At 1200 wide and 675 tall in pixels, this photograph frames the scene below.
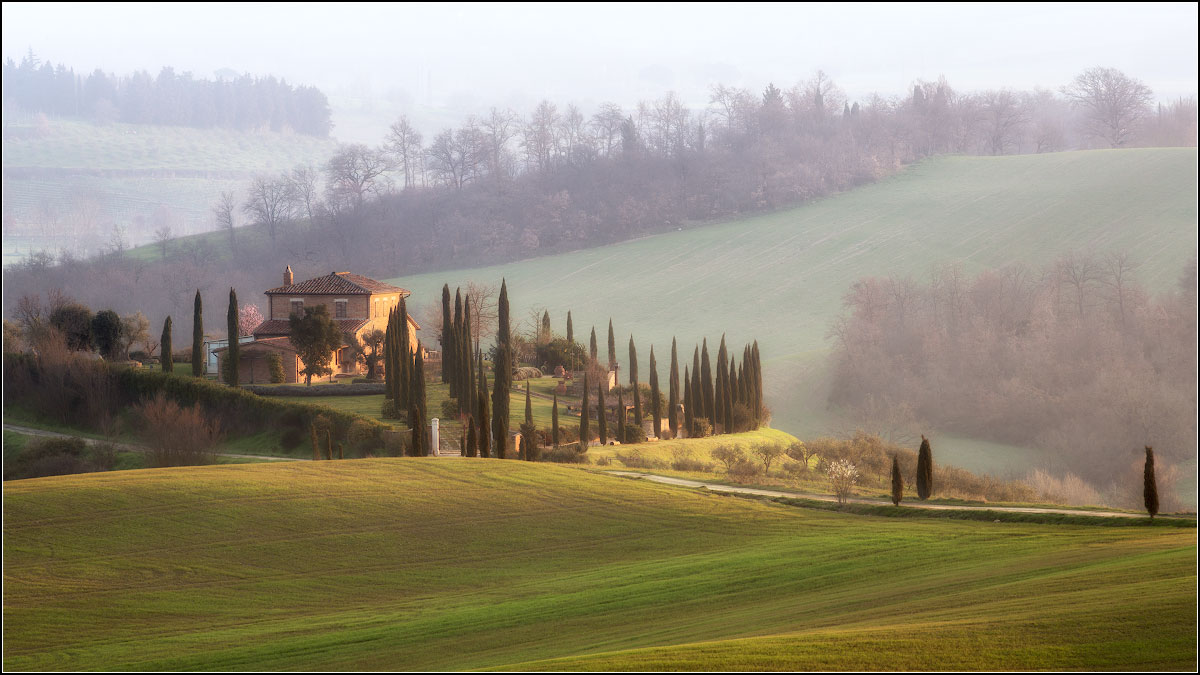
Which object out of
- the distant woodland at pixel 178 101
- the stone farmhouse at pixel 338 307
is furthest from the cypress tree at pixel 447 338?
the distant woodland at pixel 178 101

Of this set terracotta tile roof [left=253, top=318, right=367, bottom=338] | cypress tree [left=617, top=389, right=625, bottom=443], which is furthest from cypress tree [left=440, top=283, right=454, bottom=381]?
cypress tree [left=617, top=389, right=625, bottom=443]

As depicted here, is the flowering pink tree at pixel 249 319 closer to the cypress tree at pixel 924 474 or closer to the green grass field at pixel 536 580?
the green grass field at pixel 536 580

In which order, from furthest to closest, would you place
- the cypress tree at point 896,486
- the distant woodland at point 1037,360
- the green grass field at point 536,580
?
the distant woodland at point 1037,360 < the cypress tree at point 896,486 < the green grass field at point 536,580

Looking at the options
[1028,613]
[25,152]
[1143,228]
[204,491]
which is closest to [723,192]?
[1143,228]

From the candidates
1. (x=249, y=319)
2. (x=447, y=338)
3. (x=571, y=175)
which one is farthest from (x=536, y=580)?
(x=571, y=175)

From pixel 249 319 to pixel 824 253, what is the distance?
5094 centimetres

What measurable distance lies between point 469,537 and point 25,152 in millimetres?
115874

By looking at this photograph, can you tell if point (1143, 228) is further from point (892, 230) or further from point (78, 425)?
point (78, 425)

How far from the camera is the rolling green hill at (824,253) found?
7875 centimetres

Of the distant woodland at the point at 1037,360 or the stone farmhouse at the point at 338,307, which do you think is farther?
the distant woodland at the point at 1037,360

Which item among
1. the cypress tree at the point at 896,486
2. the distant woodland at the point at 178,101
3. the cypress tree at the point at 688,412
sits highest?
the distant woodland at the point at 178,101

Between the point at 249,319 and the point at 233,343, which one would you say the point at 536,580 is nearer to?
the point at 233,343

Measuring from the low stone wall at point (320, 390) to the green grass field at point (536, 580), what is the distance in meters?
20.7

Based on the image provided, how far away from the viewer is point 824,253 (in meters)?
93.6
